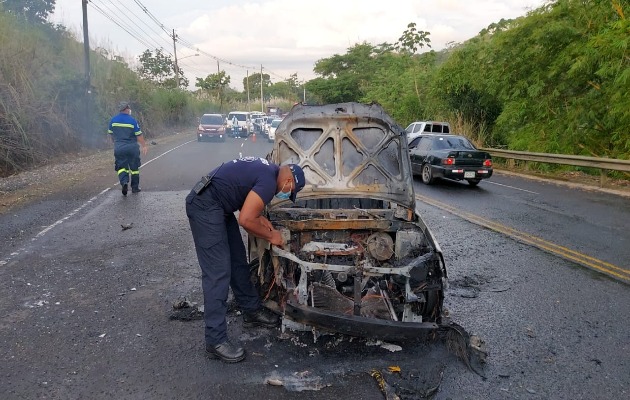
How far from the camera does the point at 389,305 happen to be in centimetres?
427

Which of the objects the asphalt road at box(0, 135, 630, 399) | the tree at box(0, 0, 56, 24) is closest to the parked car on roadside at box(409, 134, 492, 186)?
the asphalt road at box(0, 135, 630, 399)

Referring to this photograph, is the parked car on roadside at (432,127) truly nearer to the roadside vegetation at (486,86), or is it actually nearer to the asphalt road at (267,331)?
the roadside vegetation at (486,86)

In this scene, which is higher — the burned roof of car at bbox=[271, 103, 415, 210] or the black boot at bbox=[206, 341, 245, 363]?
the burned roof of car at bbox=[271, 103, 415, 210]

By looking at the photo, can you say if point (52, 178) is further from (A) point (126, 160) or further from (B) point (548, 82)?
(B) point (548, 82)

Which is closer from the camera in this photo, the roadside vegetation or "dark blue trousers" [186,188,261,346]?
"dark blue trousers" [186,188,261,346]

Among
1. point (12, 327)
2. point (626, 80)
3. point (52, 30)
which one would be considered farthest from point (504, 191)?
point (52, 30)

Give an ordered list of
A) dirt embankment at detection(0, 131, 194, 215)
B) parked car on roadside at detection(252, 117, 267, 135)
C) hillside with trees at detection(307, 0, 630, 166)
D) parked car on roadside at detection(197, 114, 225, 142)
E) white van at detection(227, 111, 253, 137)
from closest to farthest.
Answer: dirt embankment at detection(0, 131, 194, 215) → hillside with trees at detection(307, 0, 630, 166) → parked car on roadside at detection(197, 114, 225, 142) → white van at detection(227, 111, 253, 137) → parked car on roadside at detection(252, 117, 267, 135)

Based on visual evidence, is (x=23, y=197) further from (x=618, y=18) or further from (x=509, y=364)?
(x=618, y=18)

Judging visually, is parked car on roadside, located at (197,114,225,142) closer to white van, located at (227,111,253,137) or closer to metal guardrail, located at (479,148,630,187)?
white van, located at (227,111,253,137)

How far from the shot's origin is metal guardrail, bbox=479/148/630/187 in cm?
1307

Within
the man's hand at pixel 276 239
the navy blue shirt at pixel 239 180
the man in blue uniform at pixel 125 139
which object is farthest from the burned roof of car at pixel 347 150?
the man in blue uniform at pixel 125 139

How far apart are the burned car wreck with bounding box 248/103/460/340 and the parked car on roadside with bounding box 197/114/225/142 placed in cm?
2594

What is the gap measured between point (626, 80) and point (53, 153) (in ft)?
61.5

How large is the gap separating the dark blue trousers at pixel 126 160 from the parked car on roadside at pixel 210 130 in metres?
20.0
